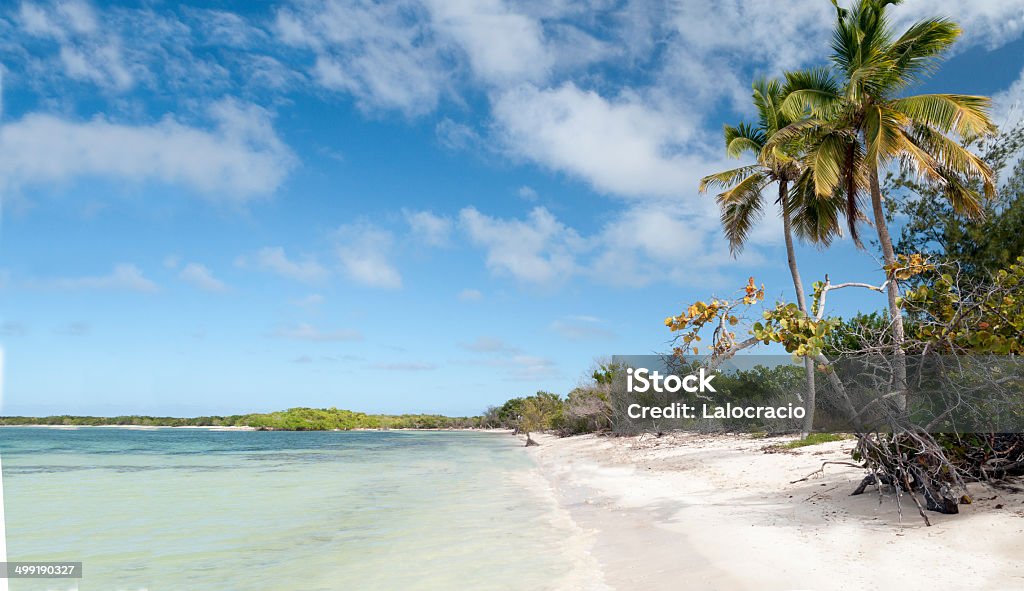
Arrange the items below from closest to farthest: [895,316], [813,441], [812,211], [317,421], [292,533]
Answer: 1. [895,316]
2. [292,533]
3. [813,441]
4. [812,211]
5. [317,421]

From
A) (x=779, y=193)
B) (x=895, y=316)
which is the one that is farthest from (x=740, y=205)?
(x=895, y=316)

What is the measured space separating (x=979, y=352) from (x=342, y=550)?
9393 mm

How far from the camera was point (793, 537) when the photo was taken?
6.95 m

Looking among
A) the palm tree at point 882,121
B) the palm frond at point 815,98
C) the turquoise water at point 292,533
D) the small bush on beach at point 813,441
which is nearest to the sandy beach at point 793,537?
the turquoise water at point 292,533

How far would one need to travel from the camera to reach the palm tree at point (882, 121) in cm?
1337

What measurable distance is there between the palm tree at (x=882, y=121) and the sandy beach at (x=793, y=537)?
18.6 ft

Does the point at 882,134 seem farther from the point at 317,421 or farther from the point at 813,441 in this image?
the point at 317,421

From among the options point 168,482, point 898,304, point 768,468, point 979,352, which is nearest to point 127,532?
point 168,482

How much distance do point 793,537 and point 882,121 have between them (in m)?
11.0

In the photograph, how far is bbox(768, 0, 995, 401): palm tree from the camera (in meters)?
13.4

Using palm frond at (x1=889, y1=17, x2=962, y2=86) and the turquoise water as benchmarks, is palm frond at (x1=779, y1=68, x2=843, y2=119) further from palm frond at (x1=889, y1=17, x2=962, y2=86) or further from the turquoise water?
the turquoise water

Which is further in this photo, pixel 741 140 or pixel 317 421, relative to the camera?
pixel 317 421

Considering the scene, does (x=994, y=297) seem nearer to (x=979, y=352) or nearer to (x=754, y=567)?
(x=979, y=352)

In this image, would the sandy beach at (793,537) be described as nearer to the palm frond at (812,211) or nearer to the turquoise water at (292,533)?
the turquoise water at (292,533)
